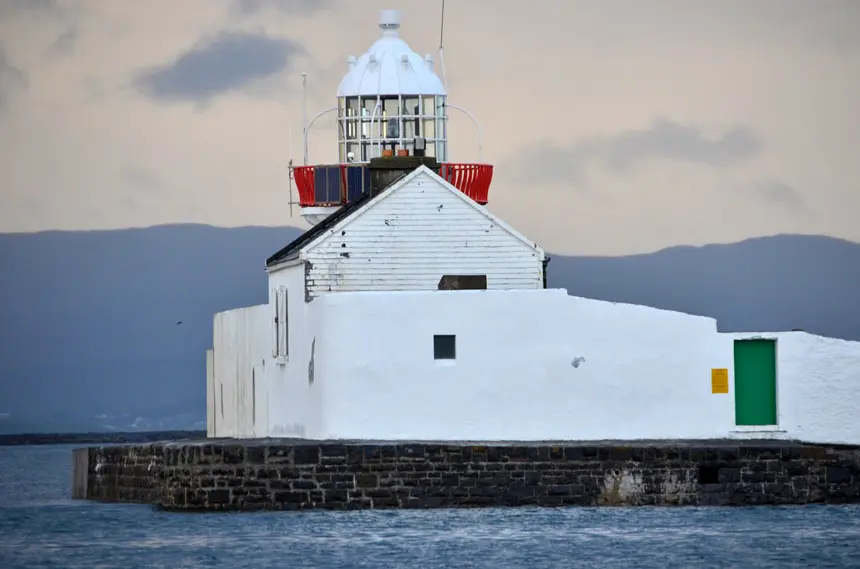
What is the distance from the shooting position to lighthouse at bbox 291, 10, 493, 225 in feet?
135

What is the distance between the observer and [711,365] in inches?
1347

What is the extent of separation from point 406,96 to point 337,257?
234 inches

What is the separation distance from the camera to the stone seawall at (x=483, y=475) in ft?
106

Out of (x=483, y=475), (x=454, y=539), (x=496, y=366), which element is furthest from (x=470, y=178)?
(x=454, y=539)

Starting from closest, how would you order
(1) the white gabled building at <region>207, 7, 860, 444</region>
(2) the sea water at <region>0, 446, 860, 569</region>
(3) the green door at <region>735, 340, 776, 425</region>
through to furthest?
(2) the sea water at <region>0, 446, 860, 569</region>
(1) the white gabled building at <region>207, 7, 860, 444</region>
(3) the green door at <region>735, 340, 776, 425</region>

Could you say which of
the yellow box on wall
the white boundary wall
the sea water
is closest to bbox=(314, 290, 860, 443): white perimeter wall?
the white boundary wall

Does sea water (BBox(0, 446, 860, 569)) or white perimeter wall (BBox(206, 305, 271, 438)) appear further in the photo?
white perimeter wall (BBox(206, 305, 271, 438))

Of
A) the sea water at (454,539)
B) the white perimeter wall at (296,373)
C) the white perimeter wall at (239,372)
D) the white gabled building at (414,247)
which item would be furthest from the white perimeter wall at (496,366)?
the white perimeter wall at (239,372)

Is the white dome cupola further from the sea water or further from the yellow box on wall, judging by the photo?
the sea water

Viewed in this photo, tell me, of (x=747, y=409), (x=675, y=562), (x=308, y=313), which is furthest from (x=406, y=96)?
(x=675, y=562)

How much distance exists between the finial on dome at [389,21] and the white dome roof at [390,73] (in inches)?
0.8

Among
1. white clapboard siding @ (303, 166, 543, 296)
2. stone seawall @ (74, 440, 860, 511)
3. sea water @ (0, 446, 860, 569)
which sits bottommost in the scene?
sea water @ (0, 446, 860, 569)

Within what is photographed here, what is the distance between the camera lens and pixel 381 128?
41438mm

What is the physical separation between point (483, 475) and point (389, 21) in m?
12.7
